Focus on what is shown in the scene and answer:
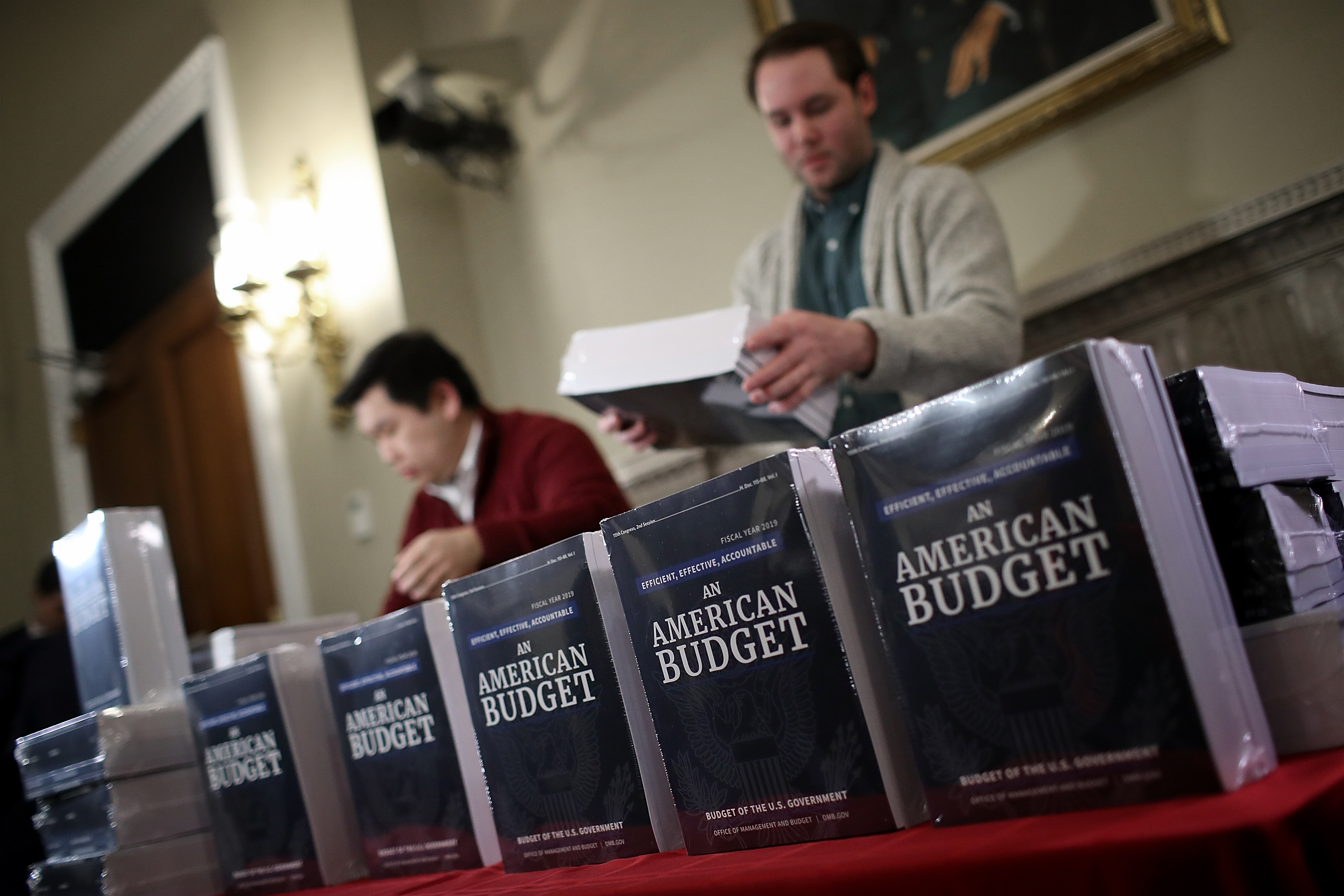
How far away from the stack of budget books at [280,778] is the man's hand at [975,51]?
5.28 ft

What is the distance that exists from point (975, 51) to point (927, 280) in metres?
0.74

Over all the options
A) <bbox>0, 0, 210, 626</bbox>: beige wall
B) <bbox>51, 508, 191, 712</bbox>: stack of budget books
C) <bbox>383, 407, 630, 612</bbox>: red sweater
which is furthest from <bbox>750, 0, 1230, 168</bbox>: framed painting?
<bbox>0, 0, 210, 626</bbox>: beige wall

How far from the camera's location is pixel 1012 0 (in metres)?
2.00

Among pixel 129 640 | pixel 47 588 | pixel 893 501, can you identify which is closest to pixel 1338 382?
pixel 893 501

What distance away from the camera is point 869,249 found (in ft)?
5.32

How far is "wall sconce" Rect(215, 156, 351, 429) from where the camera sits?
323cm

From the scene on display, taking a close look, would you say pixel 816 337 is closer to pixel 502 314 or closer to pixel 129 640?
pixel 129 640

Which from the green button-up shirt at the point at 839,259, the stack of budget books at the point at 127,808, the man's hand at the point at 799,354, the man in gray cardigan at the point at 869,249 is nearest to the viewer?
the man's hand at the point at 799,354

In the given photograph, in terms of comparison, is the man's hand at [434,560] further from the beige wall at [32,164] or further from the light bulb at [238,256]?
the beige wall at [32,164]

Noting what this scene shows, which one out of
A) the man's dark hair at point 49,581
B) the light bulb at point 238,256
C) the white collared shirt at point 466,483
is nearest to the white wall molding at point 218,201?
the light bulb at point 238,256

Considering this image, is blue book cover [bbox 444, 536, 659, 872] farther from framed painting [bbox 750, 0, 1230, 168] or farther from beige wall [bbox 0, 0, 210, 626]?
beige wall [bbox 0, 0, 210, 626]

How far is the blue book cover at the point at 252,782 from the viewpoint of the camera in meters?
1.16

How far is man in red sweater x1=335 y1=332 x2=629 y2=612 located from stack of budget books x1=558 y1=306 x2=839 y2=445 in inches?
20.4

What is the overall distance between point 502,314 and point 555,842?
2.46 m
